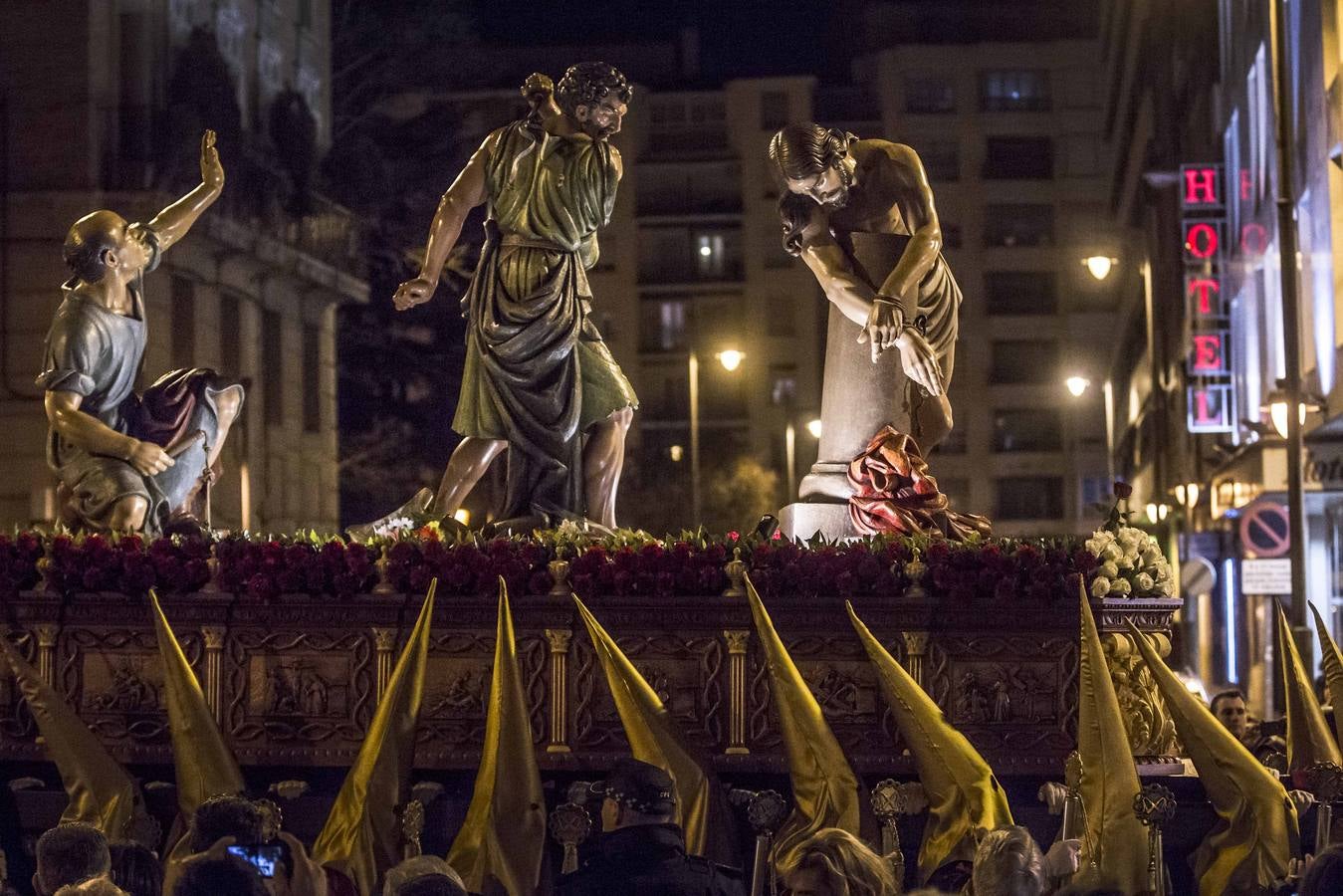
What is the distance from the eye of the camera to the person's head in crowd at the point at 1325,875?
6.08 m

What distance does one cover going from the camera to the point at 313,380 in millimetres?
40938

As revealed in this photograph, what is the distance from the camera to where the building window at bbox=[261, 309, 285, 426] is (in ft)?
127

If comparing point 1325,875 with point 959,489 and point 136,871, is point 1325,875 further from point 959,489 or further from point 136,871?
point 959,489

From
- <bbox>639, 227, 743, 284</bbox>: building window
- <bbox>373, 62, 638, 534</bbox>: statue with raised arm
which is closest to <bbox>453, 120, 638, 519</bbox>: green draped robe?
<bbox>373, 62, 638, 534</bbox>: statue with raised arm

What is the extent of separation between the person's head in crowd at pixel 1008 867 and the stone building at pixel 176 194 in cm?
2637

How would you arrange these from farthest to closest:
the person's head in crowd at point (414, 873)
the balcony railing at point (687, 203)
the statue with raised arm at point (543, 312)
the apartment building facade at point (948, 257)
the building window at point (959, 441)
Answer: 1. the balcony railing at point (687, 203)
2. the building window at point (959, 441)
3. the apartment building facade at point (948, 257)
4. the statue with raised arm at point (543, 312)
5. the person's head in crowd at point (414, 873)

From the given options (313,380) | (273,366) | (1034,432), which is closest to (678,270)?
(1034,432)

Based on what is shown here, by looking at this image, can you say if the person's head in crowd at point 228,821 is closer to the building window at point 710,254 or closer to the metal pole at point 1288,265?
the metal pole at point 1288,265

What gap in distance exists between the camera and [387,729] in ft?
35.6

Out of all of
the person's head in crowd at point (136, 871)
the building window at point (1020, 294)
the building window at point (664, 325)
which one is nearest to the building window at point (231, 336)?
the person's head in crowd at point (136, 871)

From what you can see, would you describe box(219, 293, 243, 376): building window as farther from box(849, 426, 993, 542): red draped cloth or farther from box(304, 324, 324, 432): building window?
box(849, 426, 993, 542): red draped cloth

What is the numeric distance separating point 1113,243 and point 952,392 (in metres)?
7.94

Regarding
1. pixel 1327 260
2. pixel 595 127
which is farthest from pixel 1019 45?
pixel 595 127

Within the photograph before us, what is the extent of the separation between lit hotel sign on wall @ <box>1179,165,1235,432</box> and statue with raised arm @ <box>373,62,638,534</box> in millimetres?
27756
